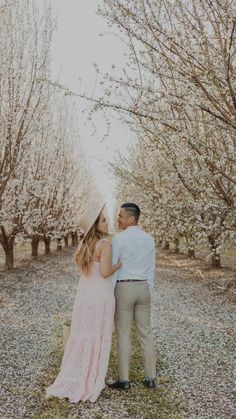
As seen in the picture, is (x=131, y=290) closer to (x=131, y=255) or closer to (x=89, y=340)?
(x=131, y=255)

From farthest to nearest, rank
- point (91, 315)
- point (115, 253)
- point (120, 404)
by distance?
1. point (115, 253)
2. point (91, 315)
3. point (120, 404)

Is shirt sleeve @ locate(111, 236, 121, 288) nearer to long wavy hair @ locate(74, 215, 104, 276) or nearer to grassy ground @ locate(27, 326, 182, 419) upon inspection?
long wavy hair @ locate(74, 215, 104, 276)

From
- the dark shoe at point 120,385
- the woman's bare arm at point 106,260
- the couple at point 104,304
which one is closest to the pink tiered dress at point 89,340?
the couple at point 104,304

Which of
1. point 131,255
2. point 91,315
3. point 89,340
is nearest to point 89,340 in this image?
point 89,340

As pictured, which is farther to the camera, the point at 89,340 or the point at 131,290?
the point at 131,290

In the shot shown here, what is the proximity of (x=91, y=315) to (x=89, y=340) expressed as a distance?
0.29 m

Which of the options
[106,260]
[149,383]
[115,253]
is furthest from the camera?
[149,383]

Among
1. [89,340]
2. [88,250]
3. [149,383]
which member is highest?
[88,250]

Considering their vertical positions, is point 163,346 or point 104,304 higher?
point 104,304

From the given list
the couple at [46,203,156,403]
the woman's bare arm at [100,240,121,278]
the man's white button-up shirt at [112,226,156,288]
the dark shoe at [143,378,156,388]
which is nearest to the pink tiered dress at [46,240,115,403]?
the couple at [46,203,156,403]

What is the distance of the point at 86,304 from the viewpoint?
648 centimetres

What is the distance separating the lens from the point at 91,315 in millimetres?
6465

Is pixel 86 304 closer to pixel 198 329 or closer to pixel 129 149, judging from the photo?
pixel 198 329

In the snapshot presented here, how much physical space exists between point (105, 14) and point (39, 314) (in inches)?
277
